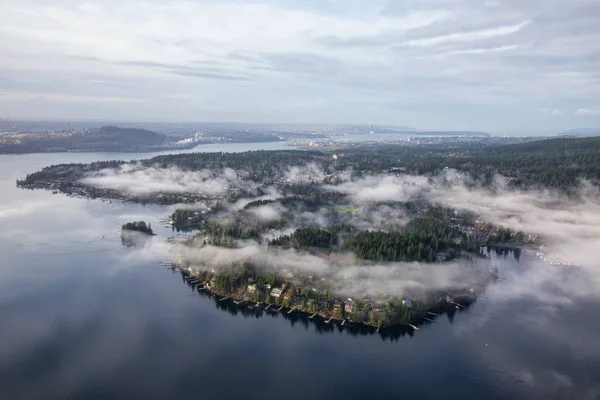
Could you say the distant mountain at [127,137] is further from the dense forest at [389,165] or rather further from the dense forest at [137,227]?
the dense forest at [137,227]

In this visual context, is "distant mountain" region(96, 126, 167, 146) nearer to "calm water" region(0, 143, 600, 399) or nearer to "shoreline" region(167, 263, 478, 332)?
"calm water" region(0, 143, 600, 399)

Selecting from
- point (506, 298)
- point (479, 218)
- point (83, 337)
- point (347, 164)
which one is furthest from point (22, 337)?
point (347, 164)

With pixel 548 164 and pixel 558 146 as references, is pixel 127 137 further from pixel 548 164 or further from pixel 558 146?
pixel 548 164

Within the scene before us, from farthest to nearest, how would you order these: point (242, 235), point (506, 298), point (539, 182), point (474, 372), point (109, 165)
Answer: point (109, 165), point (539, 182), point (242, 235), point (506, 298), point (474, 372)

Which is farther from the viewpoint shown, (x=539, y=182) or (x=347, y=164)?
(x=347, y=164)

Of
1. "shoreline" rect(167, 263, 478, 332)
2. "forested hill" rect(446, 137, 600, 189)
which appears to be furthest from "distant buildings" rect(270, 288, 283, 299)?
"forested hill" rect(446, 137, 600, 189)

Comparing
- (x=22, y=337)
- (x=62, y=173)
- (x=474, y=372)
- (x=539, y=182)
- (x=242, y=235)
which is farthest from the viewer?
(x=62, y=173)

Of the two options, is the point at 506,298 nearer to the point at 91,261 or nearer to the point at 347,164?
the point at 91,261

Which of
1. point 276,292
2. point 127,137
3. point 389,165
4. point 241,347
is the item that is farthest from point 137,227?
point 127,137
